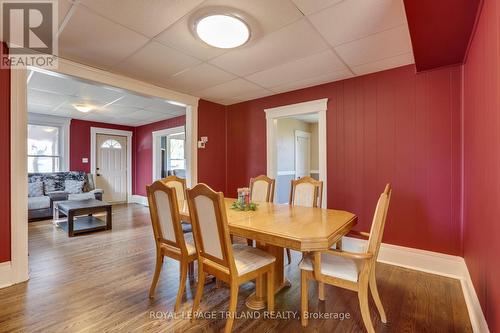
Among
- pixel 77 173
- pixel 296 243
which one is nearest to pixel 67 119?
pixel 77 173

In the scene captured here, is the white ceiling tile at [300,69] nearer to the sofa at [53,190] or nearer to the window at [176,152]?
the window at [176,152]

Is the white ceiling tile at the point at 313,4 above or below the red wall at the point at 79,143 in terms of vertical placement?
above

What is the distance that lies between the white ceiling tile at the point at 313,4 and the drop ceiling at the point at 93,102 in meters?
2.61

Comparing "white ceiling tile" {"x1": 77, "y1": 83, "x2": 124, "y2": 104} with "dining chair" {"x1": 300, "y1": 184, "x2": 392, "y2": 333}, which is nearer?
"dining chair" {"x1": 300, "y1": 184, "x2": 392, "y2": 333}

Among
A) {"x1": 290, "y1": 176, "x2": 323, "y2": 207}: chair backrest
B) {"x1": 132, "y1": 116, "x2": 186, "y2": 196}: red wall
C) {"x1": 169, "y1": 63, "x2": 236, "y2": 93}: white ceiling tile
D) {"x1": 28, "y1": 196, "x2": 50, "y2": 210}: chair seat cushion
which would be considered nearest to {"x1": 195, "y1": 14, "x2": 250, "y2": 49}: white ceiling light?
{"x1": 169, "y1": 63, "x2": 236, "y2": 93}: white ceiling tile

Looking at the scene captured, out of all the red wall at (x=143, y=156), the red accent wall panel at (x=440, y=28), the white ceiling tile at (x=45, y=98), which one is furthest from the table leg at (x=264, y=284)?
the red wall at (x=143, y=156)

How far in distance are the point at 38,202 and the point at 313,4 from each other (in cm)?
590

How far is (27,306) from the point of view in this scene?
1964 mm

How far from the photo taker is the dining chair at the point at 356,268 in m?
1.57

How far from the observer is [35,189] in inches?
201

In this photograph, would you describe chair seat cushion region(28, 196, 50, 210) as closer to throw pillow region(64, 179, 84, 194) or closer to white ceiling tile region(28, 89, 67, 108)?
throw pillow region(64, 179, 84, 194)

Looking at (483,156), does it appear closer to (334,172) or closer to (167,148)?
(334,172)

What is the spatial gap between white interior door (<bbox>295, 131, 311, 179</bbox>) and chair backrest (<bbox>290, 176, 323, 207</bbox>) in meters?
3.29

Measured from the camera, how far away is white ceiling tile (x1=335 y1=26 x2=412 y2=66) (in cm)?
217
